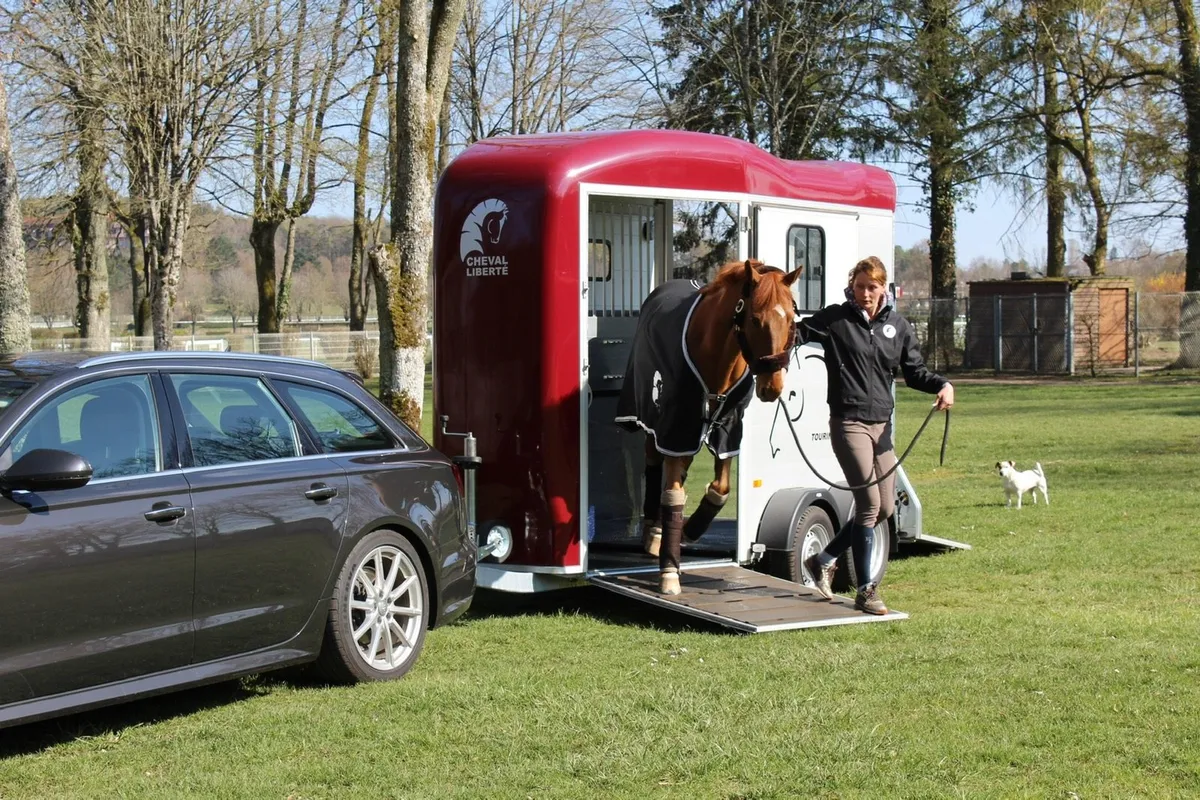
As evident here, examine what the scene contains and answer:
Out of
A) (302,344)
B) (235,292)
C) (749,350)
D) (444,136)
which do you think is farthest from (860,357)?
(235,292)

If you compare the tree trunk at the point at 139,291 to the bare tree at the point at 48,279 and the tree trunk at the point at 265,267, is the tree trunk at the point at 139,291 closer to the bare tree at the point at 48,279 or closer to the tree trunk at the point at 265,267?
the bare tree at the point at 48,279

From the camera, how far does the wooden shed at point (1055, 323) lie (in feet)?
123

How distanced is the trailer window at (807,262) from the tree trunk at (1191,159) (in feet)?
96.1

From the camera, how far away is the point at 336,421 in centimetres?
734

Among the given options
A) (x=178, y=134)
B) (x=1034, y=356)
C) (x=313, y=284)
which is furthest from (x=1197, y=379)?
(x=313, y=284)

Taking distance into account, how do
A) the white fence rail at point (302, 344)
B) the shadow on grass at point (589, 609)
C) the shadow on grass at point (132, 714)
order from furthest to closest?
the white fence rail at point (302, 344) < the shadow on grass at point (589, 609) < the shadow on grass at point (132, 714)

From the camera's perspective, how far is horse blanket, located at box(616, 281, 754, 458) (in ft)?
29.1

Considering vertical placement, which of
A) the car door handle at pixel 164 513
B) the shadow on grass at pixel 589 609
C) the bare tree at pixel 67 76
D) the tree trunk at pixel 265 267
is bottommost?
the shadow on grass at pixel 589 609

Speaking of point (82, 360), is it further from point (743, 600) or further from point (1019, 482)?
point (1019, 482)

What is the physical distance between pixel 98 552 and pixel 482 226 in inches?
160

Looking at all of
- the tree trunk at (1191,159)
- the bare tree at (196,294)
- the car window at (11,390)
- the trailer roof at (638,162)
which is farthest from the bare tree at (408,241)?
the bare tree at (196,294)

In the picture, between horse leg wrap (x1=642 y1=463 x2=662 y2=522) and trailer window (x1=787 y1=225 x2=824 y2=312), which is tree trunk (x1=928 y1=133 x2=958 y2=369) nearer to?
trailer window (x1=787 y1=225 x2=824 y2=312)

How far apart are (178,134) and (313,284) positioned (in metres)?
85.2

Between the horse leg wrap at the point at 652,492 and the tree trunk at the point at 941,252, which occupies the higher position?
the tree trunk at the point at 941,252
